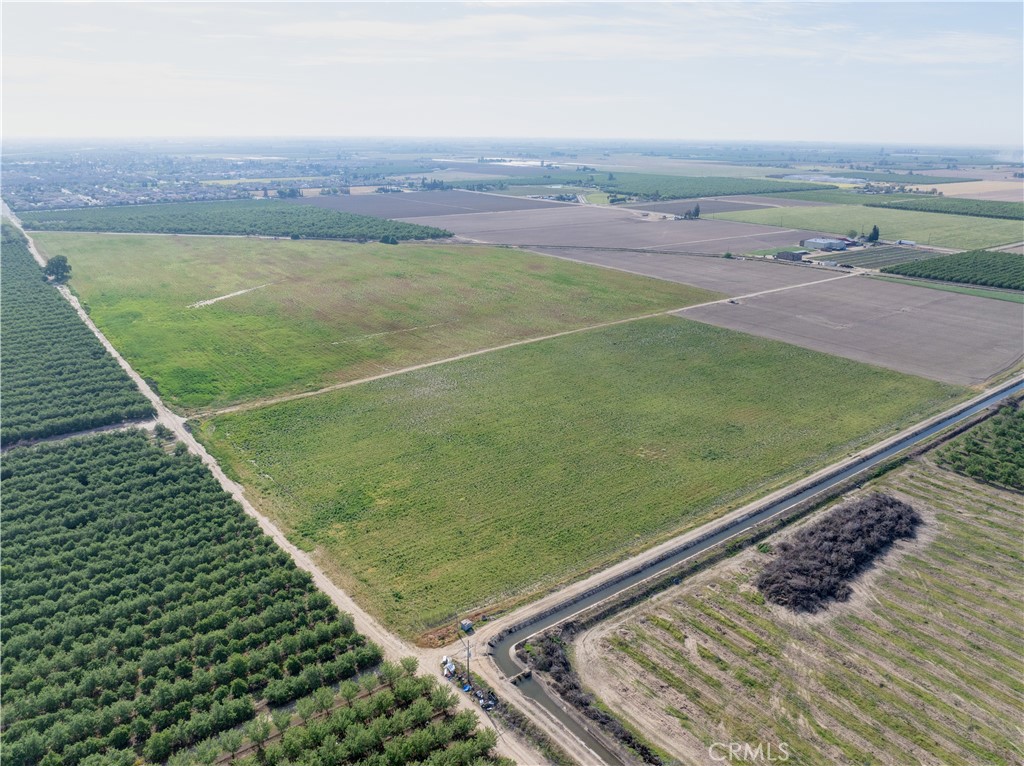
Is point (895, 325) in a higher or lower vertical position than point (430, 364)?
higher

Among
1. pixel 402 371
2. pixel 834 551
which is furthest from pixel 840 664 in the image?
pixel 402 371

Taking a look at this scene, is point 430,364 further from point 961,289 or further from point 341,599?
point 961,289

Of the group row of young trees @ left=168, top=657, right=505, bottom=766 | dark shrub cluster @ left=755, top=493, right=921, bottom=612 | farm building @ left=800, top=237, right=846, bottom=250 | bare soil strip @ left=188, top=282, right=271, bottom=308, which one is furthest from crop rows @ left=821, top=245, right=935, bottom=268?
row of young trees @ left=168, top=657, right=505, bottom=766

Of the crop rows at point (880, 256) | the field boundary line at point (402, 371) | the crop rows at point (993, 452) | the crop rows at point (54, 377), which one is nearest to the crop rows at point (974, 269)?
the crop rows at point (880, 256)

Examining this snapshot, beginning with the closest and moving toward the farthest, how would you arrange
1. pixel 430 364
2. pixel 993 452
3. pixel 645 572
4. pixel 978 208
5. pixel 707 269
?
Answer: pixel 645 572, pixel 993 452, pixel 430 364, pixel 707 269, pixel 978 208

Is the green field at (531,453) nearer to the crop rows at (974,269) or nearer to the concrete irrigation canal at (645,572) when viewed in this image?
the concrete irrigation canal at (645,572)

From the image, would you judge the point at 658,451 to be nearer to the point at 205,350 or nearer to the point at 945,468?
the point at 945,468

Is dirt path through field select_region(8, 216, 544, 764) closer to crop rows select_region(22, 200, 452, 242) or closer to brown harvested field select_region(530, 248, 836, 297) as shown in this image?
brown harvested field select_region(530, 248, 836, 297)

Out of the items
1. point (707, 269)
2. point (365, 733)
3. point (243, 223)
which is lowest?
point (365, 733)

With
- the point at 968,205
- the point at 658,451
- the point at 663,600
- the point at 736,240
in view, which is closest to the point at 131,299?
the point at 658,451
